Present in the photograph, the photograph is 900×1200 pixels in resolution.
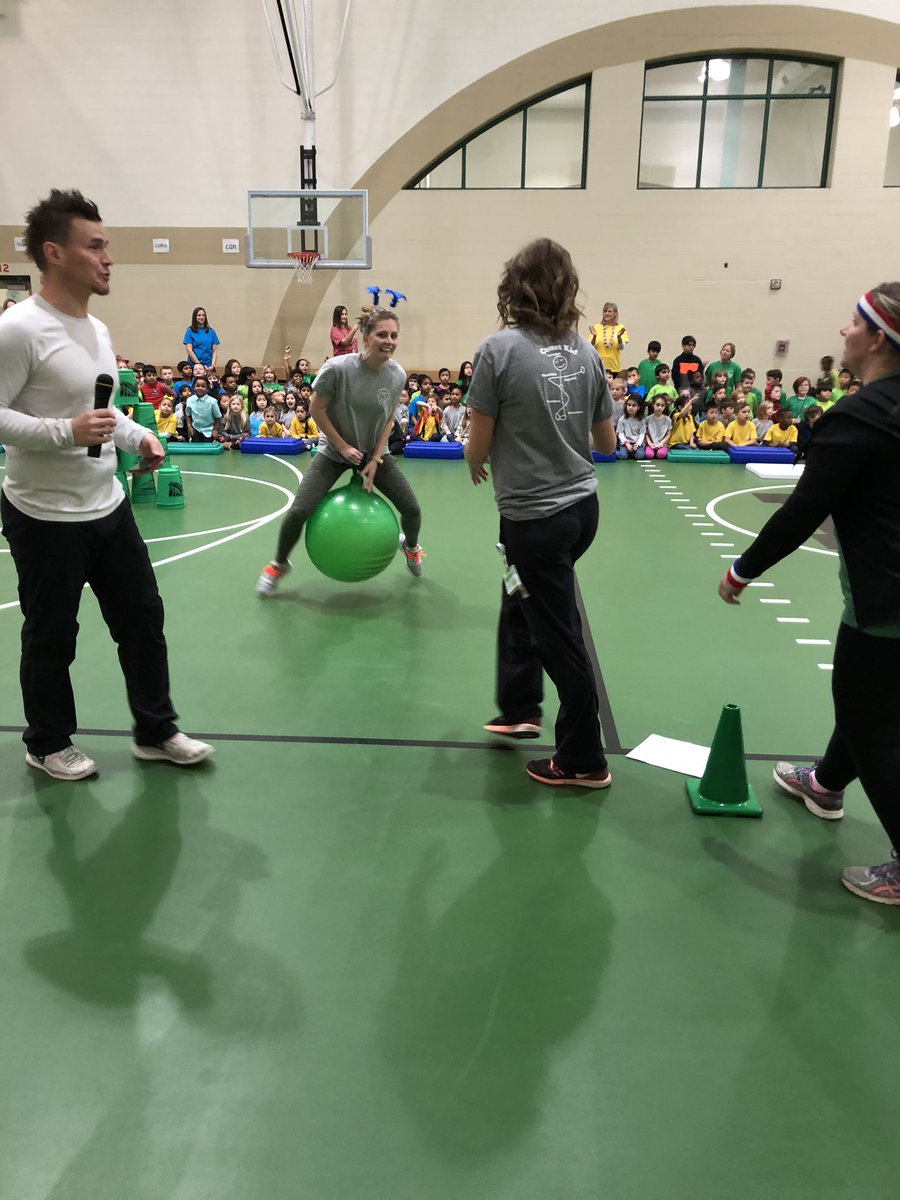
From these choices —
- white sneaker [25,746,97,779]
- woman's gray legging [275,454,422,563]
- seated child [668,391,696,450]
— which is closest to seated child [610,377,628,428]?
seated child [668,391,696,450]

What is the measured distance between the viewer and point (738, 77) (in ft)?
44.1

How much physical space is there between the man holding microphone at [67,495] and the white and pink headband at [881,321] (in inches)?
86.2

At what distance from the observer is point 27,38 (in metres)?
13.4

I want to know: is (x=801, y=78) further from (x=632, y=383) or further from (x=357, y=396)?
(x=357, y=396)

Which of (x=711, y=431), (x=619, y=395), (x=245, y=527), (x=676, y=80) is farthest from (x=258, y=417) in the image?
(x=676, y=80)

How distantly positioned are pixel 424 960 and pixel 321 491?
3.23 meters

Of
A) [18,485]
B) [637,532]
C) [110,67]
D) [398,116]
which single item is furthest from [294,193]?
[18,485]

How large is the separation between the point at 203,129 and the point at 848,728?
14.6 meters

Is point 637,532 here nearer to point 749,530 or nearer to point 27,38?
point 749,530

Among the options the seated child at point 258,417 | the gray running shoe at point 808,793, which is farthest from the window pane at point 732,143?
the gray running shoe at point 808,793

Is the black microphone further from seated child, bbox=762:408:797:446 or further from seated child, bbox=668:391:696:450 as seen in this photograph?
seated child, bbox=762:408:797:446

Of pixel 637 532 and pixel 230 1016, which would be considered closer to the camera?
pixel 230 1016

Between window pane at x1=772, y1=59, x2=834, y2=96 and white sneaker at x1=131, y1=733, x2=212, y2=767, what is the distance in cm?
1456

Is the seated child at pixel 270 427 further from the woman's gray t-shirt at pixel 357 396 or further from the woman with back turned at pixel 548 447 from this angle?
the woman with back turned at pixel 548 447
